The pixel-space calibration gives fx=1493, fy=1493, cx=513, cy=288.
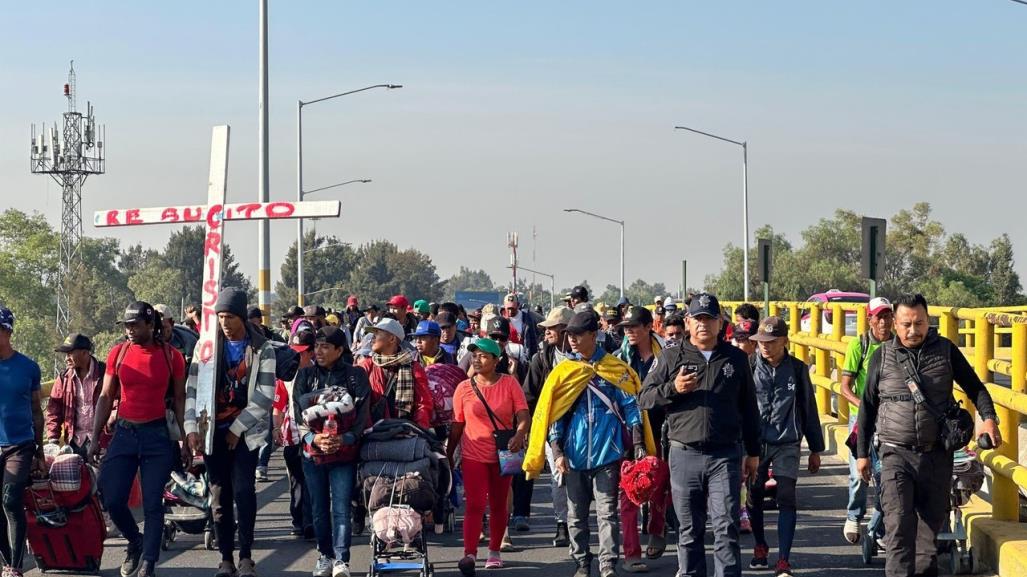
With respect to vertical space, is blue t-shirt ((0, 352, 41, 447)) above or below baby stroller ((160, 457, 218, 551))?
above

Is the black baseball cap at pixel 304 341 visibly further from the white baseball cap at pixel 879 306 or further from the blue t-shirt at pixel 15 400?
the white baseball cap at pixel 879 306

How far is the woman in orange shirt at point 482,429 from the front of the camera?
977 centimetres

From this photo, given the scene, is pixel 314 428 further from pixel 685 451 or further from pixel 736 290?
pixel 736 290

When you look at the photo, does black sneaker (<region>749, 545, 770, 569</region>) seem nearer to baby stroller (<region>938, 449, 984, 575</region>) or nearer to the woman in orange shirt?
baby stroller (<region>938, 449, 984, 575</region>)

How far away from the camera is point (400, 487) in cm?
932

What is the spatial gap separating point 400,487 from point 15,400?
2.45 metres

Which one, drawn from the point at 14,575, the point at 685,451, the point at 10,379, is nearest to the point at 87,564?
the point at 14,575

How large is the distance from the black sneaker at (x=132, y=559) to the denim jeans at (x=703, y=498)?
3652mm

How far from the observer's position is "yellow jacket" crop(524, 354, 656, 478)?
9.36 meters

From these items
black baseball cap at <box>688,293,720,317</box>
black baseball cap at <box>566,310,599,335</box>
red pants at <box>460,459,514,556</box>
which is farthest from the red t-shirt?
black baseball cap at <box>688,293,720,317</box>

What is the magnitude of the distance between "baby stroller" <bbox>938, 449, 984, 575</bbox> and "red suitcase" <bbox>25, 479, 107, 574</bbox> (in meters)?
5.50

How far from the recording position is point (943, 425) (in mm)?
8297

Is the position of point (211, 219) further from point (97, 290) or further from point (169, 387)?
point (97, 290)

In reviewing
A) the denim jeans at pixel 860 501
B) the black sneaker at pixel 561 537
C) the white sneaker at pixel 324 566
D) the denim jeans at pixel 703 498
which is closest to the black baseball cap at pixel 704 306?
the denim jeans at pixel 703 498
